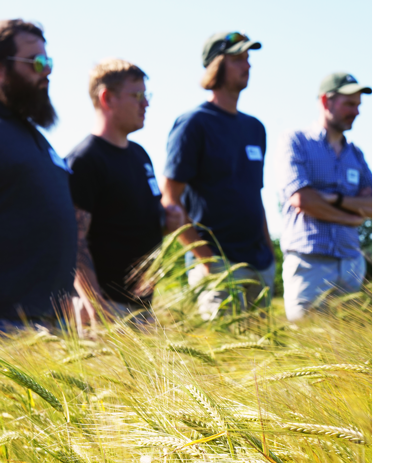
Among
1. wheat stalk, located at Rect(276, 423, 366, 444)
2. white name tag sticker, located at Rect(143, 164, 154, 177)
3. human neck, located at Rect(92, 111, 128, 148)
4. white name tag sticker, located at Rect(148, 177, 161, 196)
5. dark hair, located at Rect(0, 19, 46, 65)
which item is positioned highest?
dark hair, located at Rect(0, 19, 46, 65)

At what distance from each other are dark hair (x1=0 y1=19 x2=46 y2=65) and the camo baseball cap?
169 centimetres

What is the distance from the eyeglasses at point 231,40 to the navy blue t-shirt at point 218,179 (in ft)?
1.26

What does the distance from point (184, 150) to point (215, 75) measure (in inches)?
22.0

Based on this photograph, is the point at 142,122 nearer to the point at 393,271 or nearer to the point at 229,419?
the point at 229,419

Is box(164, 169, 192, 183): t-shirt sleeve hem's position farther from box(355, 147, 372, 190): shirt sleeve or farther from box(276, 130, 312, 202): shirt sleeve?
box(355, 147, 372, 190): shirt sleeve

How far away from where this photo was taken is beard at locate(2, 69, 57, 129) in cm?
204

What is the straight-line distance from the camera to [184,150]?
2.56m

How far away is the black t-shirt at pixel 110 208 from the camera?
2.27m

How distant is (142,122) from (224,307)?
112 cm

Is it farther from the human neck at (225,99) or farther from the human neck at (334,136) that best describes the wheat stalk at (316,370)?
the human neck at (334,136)

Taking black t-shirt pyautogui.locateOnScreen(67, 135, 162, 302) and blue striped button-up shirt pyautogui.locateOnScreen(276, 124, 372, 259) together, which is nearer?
black t-shirt pyautogui.locateOnScreen(67, 135, 162, 302)

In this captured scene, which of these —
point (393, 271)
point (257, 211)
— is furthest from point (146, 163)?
point (393, 271)

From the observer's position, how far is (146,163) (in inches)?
104

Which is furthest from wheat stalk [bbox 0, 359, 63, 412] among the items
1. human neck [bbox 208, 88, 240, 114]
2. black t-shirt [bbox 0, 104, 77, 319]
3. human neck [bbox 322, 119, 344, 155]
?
human neck [bbox 322, 119, 344, 155]
